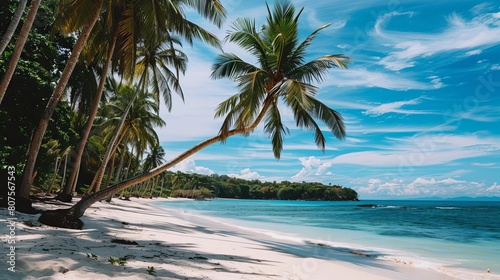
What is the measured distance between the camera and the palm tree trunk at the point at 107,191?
717 centimetres

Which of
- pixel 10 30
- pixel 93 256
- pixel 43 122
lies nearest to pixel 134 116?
pixel 43 122

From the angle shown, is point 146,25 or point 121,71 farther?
point 121,71

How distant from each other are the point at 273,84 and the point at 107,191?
16.6 feet

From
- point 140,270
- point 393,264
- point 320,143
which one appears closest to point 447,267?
point 393,264

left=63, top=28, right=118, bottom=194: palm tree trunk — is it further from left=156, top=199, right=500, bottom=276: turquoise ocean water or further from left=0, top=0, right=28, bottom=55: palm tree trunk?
left=156, top=199, right=500, bottom=276: turquoise ocean water

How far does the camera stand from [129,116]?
66.6 feet

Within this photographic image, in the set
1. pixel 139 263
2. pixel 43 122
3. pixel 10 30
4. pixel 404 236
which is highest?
pixel 10 30

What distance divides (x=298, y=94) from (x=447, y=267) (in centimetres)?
588

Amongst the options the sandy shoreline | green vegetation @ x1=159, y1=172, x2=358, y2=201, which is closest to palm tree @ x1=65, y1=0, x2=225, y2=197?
the sandy shoreline

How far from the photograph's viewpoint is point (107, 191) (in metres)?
8.12

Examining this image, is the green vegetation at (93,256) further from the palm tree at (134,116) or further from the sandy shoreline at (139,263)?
the palm tree at (134,116)

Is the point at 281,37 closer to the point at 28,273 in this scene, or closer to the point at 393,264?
the point at 393,264

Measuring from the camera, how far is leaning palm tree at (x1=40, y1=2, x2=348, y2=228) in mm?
8711

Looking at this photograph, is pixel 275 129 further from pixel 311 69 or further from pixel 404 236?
pixel 404 236
